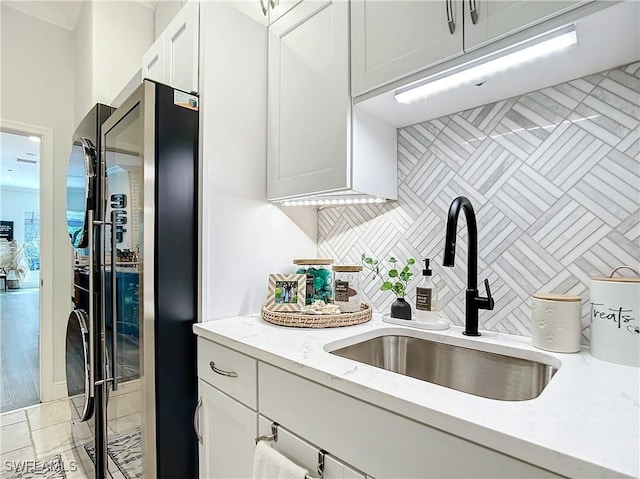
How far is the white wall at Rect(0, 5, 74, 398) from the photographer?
2.70 m

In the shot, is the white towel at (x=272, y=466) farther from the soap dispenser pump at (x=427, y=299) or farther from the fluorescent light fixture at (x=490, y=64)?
the fluorescent light fixture at (x=490, y=64)

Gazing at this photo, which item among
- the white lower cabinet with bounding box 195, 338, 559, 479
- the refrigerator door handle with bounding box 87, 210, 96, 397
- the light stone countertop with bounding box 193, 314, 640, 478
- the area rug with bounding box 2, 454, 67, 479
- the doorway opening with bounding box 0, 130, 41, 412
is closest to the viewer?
the light stone countertop with bounding box 193, 314, 640, 478

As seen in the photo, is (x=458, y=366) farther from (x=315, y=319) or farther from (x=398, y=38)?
(x=398, y=38)

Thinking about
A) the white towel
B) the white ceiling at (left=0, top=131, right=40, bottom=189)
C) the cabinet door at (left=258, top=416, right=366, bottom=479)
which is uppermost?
the white ceiling at (left=0, top=131, right=40, bottom=189)

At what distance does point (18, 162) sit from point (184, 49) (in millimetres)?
6073

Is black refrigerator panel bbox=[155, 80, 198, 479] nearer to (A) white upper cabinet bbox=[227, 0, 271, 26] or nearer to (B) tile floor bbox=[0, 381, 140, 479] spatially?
(B) tile floor bbox=[0, 381, 140, 479]

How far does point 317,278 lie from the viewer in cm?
160

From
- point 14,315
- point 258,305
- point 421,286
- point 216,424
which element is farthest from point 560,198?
point 14,315

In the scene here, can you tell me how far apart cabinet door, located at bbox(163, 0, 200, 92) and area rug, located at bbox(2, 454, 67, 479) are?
2.15 metres

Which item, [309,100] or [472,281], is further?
[309,100]

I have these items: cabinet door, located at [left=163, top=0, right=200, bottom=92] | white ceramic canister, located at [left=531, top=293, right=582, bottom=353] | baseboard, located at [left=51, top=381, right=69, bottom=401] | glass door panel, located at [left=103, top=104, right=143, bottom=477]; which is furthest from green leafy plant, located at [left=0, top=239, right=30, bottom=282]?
white ceramic canister, located at [left=531, top=293, right=582, bottom=353]

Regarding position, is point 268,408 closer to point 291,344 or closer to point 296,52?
point 291,344

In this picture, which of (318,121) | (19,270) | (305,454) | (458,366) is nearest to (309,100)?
(318,121)

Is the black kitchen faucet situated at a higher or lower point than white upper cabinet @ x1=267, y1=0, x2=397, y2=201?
lower
